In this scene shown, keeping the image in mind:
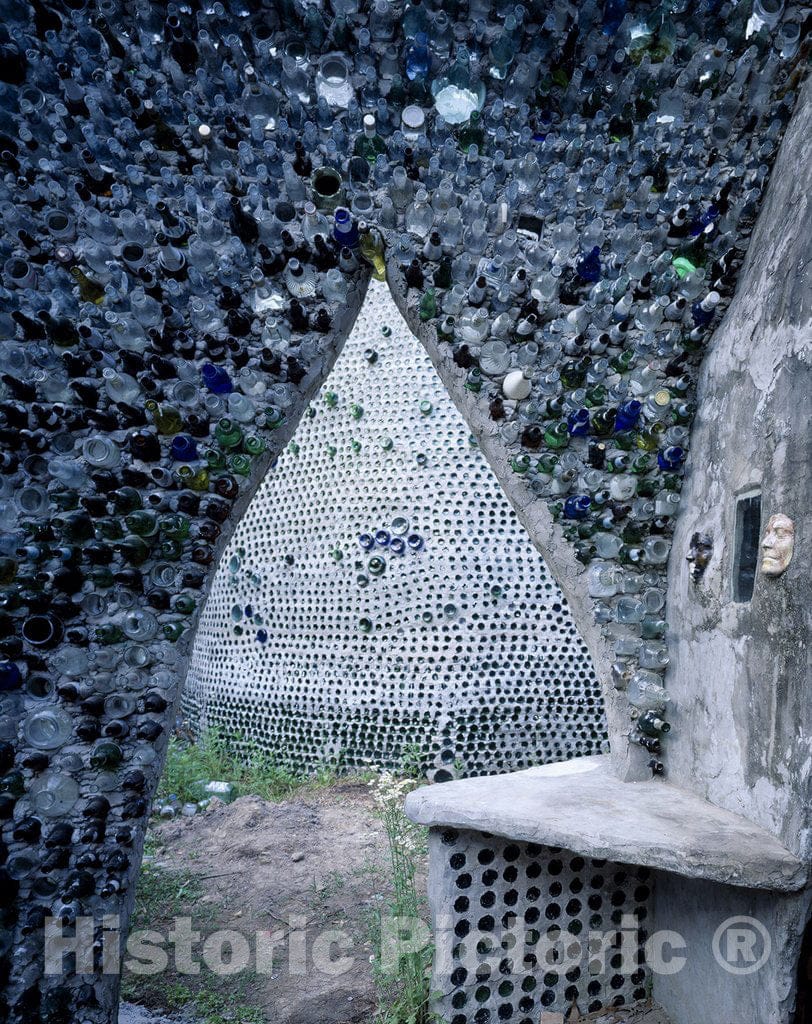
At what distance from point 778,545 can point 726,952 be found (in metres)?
1.20

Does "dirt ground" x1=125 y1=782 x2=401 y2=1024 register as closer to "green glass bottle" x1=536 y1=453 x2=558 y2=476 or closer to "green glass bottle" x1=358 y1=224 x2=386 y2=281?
"green glass bottle" x1=536 y1=453 x2=558 y2=476

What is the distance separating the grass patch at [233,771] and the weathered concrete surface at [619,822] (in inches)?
138

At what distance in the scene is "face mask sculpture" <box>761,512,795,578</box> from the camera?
1740 millimetres

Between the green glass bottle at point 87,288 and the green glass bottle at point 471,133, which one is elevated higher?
the green glass bottle at point 471,133

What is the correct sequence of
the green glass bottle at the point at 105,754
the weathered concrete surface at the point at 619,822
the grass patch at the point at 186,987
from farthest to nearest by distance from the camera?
1. the grass patch at the point at 186,987
2. the green glass bottle at the point at 105,754
3. the weathered concrete surface at the point at 619,822

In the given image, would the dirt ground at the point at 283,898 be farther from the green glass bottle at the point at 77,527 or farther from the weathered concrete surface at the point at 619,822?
the green glass bottle at the point at 77,527

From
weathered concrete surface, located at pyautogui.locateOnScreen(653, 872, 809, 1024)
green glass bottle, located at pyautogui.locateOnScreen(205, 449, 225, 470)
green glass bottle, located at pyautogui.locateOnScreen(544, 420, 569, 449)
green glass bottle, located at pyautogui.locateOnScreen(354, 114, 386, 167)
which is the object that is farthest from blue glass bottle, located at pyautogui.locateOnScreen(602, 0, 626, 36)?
weathered concrete surface, located at pyautogui.locateOnScreen(653, 872, 809, 1024)

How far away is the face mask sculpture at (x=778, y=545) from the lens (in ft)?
5.71

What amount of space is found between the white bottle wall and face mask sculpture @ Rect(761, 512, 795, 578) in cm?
384

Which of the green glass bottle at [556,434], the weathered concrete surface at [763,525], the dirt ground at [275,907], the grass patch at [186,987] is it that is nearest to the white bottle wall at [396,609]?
the dirt ground at [275,907]

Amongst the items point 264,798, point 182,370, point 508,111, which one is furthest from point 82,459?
point 264,798

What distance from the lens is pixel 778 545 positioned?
176cm

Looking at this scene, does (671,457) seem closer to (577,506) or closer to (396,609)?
(577,506)

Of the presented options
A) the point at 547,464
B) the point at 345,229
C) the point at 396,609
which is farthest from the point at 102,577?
the point at 396,609
